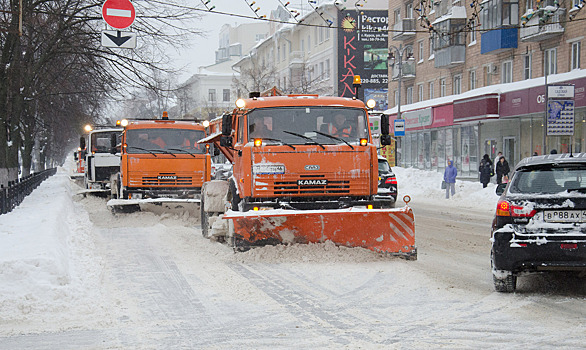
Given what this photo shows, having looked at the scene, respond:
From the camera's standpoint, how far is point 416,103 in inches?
1794

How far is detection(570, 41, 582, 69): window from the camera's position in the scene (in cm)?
3000

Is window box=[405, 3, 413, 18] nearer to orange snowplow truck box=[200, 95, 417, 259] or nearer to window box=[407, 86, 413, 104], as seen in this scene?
window box=[407, 86, 413, 104]

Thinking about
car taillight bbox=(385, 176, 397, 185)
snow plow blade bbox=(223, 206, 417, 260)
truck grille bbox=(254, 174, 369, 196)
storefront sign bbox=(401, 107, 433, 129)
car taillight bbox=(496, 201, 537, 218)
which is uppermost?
storefront sign bbox=(401, 107, 433, 129)

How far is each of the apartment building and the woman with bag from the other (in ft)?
12.2

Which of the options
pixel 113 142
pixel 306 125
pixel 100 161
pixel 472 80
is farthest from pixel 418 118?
pixel 306 125

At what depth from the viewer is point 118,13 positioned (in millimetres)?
17984

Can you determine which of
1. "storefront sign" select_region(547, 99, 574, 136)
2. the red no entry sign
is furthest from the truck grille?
"storefront sign" select_region(547, 99, 574, 136)

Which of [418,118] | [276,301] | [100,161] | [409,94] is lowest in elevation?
[276,301]

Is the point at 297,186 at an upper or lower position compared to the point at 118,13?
lower

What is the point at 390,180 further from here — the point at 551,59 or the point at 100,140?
the point at 551,59

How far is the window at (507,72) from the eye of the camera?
35.3m

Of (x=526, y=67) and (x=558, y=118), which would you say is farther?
(x=526, y=67)

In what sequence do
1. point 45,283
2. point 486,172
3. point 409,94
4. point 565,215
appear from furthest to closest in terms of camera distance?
point 409,94 → point 486,172 → point 45,283 → point 565,215

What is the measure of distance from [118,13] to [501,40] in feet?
70.4
